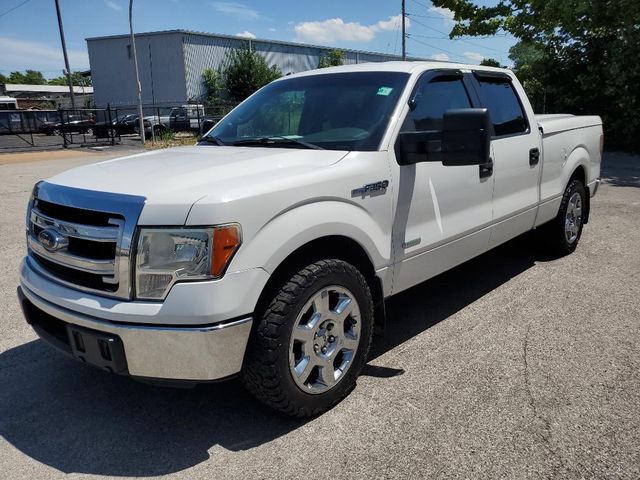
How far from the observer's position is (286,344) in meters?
2.58

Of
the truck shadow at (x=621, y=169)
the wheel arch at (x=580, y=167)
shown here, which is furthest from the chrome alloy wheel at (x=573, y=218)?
the truck shadow at (x=621, y=169)

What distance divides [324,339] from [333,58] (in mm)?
52164

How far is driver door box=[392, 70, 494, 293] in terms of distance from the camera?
10.8 ft

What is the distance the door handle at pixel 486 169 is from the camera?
391 cm

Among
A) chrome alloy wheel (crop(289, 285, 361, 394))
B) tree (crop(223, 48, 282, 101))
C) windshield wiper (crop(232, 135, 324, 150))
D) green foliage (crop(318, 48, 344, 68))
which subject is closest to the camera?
chrome alloy wheel (crop(289, 285, 361, 394))

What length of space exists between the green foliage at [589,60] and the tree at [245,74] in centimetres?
2606

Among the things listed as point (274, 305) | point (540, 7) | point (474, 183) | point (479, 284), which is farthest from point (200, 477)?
point (540, 7)

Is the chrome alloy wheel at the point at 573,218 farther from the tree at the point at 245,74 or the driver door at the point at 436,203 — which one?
the tree at the point at 245,74

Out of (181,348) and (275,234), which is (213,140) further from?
(181,348)

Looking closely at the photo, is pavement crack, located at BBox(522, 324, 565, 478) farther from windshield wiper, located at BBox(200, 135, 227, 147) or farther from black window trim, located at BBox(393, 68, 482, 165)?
windshield wiper, located at BBox(200, 135, 227, 147)

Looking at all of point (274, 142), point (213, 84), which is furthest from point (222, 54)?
point (274, 142)

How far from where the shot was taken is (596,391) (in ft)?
9.98

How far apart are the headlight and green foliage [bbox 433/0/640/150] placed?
1640 cm

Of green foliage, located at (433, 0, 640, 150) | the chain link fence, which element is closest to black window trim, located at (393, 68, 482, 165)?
green foliage, located at (433, 0, 640, 150)
